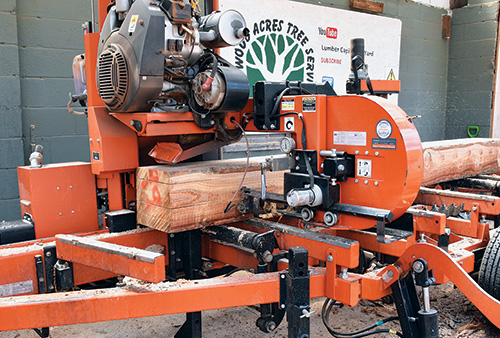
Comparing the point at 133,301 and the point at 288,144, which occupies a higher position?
the point at 288,144

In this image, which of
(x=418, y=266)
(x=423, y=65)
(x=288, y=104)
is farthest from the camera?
(x=423, y=65)

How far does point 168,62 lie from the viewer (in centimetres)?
256

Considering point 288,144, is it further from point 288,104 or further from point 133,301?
point 133,301

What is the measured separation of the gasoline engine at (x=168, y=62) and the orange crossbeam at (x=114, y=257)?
778 millimetres

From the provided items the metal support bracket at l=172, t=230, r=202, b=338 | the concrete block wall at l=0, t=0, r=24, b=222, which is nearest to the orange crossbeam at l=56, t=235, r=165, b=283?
the metal support bracket at l=172, t=230, r=202, b=338

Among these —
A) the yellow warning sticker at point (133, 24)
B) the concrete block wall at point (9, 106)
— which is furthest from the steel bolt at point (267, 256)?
the concrete block wall at point (9, 106)

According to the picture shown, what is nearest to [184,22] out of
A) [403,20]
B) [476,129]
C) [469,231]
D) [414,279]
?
[414,279]

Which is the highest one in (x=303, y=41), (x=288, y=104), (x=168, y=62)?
(x=303, y=41)

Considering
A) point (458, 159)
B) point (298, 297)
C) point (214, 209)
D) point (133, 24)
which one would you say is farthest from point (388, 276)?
point (458, 159)

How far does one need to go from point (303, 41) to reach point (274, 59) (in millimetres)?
564

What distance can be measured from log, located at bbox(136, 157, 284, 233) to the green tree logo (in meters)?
3.11

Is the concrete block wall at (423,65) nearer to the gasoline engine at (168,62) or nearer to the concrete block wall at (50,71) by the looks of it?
the concrete block wall at (50,71)

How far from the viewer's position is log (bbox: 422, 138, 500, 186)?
380cm

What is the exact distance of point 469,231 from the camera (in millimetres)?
3148
